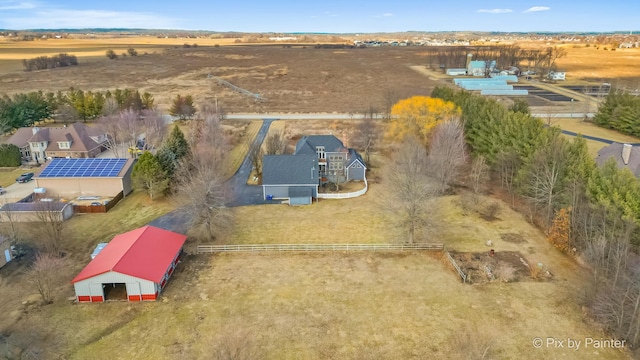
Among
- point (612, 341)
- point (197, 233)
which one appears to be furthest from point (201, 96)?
point (612, 341)

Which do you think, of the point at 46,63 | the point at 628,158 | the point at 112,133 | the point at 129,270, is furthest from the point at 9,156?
the point at 46,63

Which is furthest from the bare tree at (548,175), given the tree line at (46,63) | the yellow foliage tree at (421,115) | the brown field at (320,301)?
the tree line at (46,63)

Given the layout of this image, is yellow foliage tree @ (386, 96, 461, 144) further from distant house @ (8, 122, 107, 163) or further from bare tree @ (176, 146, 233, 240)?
distant house @ (8, 122, 107, 163)

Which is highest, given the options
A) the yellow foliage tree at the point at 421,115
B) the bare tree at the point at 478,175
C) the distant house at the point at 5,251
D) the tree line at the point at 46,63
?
the tree line at the point at 46,63

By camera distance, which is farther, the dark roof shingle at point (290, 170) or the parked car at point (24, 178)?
the parked car at point (24, 178)

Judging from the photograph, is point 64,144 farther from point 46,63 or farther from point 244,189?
point 46,63

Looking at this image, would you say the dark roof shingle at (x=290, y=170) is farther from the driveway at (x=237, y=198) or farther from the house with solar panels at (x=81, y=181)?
the house with solar panels at (x=81, y=181)

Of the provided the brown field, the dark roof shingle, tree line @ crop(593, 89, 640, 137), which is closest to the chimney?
the brown field
